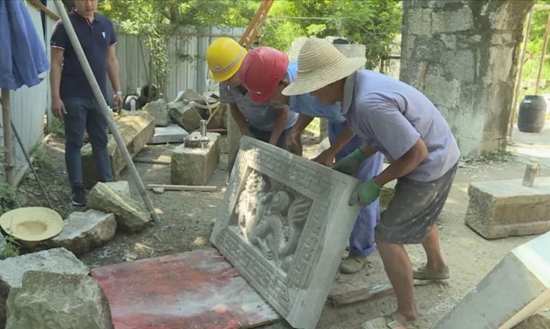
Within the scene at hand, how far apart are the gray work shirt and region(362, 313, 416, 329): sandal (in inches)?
60.1

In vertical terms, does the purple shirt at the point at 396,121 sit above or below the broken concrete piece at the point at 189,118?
above

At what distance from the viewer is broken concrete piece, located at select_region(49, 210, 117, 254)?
3.18 meters

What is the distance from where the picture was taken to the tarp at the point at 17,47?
304 centimetres

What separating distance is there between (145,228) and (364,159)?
1.83 metres

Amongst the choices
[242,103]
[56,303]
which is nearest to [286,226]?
[242,103]

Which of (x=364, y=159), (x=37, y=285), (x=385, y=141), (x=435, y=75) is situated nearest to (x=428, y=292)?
(x=364, y=159)

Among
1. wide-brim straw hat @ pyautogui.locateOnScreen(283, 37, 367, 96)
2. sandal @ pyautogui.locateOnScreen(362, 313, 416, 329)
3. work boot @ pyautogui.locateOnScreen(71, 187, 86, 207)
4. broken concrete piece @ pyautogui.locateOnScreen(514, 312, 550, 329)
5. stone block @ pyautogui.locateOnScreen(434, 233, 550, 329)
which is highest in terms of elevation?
wide-brim straw hat @ pyautogui.locateOnScreen(283, 37, 367, 96)

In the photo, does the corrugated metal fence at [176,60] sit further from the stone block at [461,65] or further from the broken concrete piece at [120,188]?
the broken concrete piece at [120,188]

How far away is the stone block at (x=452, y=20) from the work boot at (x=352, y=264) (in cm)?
400

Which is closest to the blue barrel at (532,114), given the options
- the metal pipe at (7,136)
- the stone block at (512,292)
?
the stone block at (512,292)

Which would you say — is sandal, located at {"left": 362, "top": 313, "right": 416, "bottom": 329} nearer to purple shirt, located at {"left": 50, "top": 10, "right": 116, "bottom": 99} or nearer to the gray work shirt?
the gray work shirt

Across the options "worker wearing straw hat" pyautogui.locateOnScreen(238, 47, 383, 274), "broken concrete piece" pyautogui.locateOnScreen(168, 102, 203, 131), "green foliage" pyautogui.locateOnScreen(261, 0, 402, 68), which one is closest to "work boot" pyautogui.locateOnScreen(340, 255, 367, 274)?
"worker wearing straw hat" pyautogui.locateOnScreen(238, 47, 383, 274)

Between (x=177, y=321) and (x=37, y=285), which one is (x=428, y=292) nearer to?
(x=177, y=321)

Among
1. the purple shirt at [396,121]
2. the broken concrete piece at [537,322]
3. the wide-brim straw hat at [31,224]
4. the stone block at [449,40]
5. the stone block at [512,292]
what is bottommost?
the wide-brim straw hat at [31,224]
